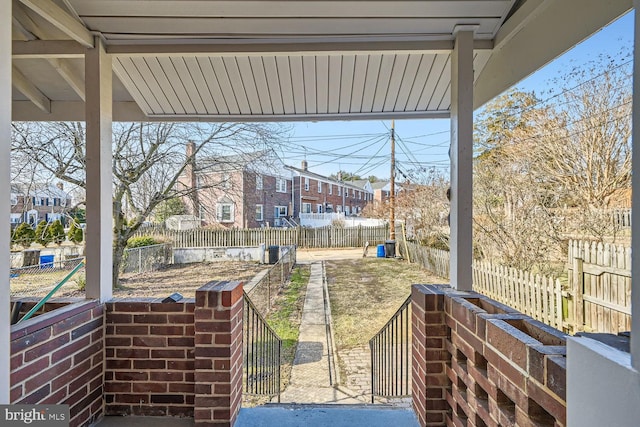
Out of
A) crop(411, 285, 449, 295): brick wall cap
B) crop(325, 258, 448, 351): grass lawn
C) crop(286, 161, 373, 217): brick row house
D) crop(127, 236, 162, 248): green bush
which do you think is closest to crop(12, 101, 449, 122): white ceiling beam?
crop(411, 285, 449, 295): brick wall cap

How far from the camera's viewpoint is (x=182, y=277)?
9.10m

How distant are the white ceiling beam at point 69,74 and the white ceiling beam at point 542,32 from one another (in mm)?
2939

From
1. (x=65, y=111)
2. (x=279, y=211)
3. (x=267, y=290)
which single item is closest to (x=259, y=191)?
(x=279, y=211)

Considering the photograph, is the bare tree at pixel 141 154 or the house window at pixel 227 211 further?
the house window at pixel 227 211

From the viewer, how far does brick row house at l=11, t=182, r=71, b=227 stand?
646 centimetres

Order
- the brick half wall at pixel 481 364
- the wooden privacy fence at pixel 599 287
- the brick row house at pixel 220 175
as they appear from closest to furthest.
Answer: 1. the brick half wall at pixel 481 364
2. the wooden privacy fence at pixel 599 287
3. the brick row house at pixel 220 175

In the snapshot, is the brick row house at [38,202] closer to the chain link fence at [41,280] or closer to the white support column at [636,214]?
the chain link fence at [41,280]

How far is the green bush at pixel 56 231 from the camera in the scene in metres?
7.46

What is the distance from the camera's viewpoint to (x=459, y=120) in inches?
73.4

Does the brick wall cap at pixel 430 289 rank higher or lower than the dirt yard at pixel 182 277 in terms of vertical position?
higher

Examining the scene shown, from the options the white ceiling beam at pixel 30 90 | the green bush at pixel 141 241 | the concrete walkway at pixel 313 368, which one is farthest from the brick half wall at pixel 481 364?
the green bush at pixel 141 241

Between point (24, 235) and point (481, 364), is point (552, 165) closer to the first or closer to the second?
point (481, 364)

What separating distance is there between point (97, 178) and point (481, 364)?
2256 millimetres

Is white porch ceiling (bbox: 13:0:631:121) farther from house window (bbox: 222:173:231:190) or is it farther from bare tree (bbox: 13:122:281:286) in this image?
house window (bbox: 222:173:231:190)
